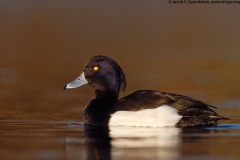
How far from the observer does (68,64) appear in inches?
838

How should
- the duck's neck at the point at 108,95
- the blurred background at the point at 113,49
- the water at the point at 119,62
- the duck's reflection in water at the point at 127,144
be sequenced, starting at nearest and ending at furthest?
the duck's reflection in water at the point at 127,144 < the water at the point at 119,62 < the duck's neck at the point at 108,95 < the blurred background at the point at 113,49

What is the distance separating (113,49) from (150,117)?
1073 cm

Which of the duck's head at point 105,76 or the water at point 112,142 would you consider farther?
the duck's head at point 105,76

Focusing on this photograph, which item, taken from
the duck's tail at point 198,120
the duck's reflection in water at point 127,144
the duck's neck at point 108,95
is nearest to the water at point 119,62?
the duck's reflection in water at point 127,144

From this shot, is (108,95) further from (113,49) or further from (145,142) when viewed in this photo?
(113,49)

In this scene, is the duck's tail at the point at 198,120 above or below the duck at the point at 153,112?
below

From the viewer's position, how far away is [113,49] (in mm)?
23844

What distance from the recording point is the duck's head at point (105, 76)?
14062 mm

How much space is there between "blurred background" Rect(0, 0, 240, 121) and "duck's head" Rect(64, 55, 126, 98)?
592mm

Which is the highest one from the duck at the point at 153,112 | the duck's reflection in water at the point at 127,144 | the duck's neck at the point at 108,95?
the duck's neck at the point at 108,95

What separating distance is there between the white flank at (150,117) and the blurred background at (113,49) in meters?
1.17

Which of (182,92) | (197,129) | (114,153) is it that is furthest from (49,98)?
(114,153)

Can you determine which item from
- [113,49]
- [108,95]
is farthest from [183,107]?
[113,49]

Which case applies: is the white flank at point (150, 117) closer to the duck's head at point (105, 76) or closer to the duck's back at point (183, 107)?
the duck's back at point (183, 107)
